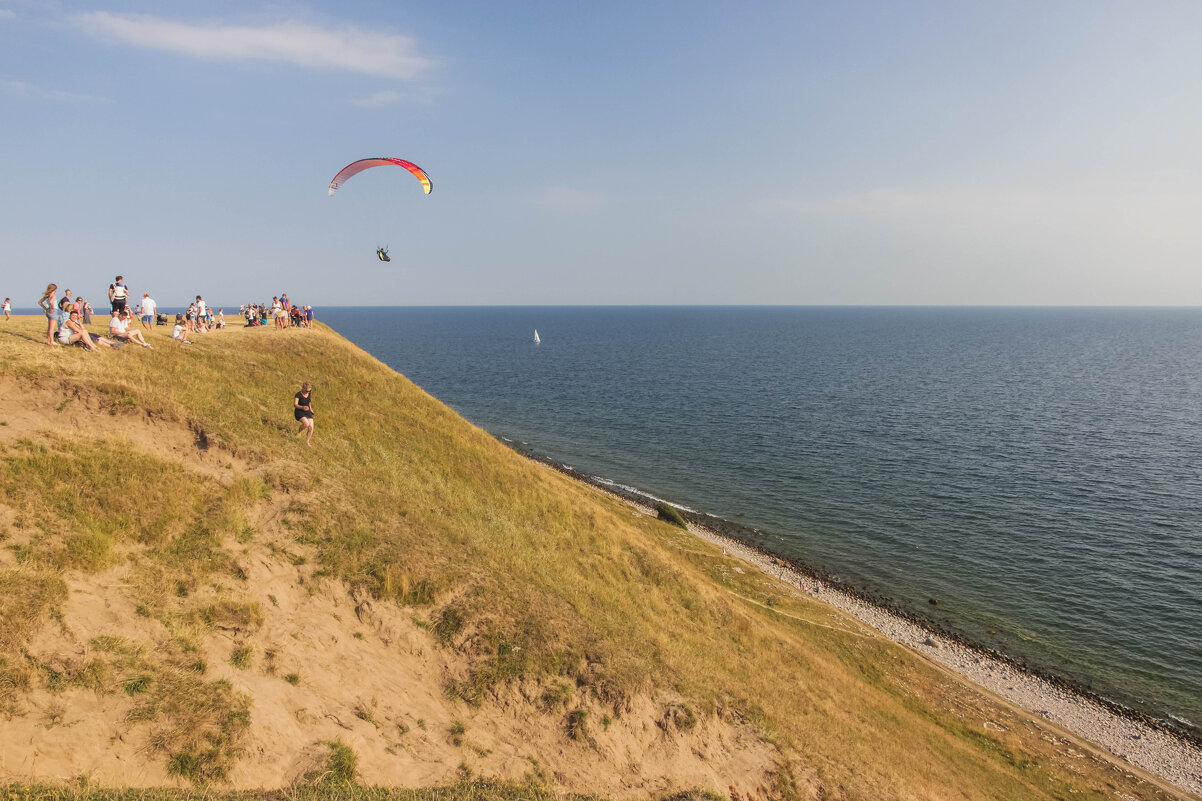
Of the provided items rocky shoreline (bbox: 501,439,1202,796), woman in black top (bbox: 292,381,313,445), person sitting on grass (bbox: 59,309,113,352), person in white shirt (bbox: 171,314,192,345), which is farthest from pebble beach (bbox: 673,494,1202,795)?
person sitting on grass (bbox: 59,309,113,352)

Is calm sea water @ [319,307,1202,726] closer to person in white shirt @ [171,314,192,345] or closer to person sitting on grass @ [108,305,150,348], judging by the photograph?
person in white shirt @ [171,314,192,345]

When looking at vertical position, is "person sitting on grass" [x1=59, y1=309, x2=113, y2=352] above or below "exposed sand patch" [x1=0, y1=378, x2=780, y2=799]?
above

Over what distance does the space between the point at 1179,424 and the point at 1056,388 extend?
104 ft

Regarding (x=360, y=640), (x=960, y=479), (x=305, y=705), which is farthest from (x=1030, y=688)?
(x=305, y=705)

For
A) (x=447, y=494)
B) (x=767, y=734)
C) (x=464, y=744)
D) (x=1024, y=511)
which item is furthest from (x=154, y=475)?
(x=1024, y=511)

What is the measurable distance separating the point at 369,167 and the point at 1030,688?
5148cm

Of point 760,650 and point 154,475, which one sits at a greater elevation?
point 154,475

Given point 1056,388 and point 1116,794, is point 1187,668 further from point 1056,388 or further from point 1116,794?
point 1056,388

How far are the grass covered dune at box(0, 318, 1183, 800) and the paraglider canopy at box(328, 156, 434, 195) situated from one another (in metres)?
13.0

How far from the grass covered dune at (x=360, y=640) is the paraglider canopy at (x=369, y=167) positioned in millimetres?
13005

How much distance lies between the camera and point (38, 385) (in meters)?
18.9

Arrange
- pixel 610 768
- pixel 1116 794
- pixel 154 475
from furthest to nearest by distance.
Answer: pixel 1116 794
pixel 154 475
pixel 610 768

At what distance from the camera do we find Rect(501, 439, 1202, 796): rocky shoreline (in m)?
27.5

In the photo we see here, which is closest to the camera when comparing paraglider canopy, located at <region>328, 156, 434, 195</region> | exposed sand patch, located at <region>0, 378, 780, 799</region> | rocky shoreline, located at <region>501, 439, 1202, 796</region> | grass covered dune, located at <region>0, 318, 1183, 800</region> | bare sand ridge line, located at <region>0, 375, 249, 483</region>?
exposed sand patch, located at <region>0, 378, 780, 799</region>
